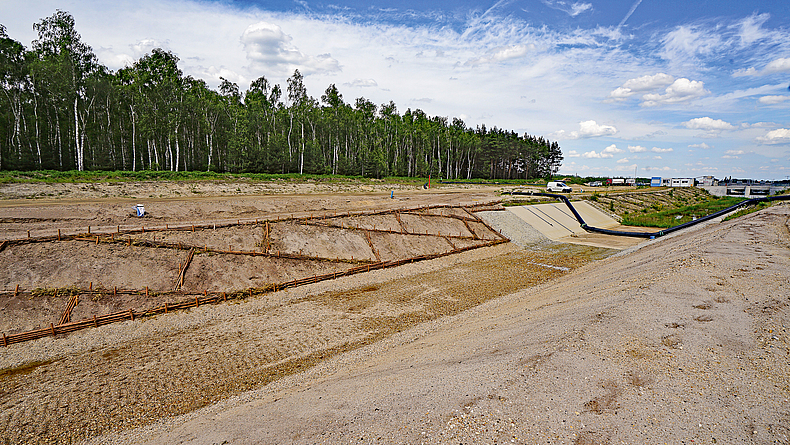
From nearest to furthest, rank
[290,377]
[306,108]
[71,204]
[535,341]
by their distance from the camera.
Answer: [535,341] < [290,377] < [71,204] < [306,108]

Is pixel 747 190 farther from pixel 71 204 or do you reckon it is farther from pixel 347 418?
pixel 71 204

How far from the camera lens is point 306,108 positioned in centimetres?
7100

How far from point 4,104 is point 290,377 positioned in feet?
186

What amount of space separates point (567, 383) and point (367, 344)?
7896 mm

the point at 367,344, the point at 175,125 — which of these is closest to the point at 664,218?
the point at 367,344

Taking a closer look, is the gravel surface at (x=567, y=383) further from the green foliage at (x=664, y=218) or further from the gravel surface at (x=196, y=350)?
the green foliage at (x=664, y=218)

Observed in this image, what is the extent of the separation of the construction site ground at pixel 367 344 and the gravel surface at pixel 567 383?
0.16 feet

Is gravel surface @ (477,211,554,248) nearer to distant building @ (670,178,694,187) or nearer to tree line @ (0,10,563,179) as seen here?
tree line @ (0,10,563,179)

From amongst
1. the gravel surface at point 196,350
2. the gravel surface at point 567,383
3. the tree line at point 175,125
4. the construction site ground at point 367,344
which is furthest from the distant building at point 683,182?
the gravel surface at point 567,383

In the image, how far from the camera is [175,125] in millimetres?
51688

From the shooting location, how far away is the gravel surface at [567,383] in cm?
627

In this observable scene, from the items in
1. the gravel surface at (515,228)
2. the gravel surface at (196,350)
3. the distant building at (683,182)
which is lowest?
the gravel surface at (196,350)

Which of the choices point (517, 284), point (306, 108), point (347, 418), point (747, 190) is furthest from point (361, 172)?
point (747, 190)

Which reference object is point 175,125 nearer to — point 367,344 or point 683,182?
point 367,344
